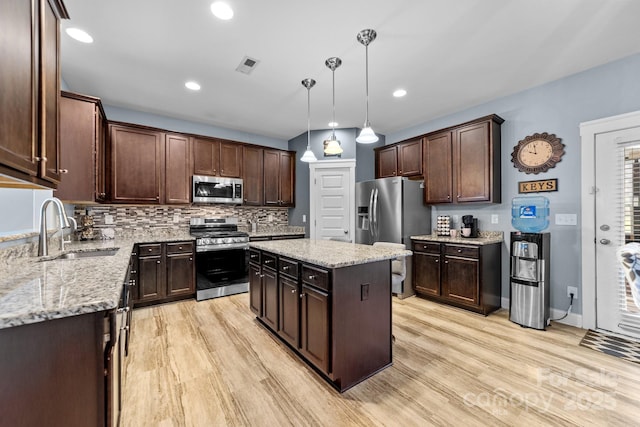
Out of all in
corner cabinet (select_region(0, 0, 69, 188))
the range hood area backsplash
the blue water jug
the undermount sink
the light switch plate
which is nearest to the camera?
corner cabinet (select_region(0, 0, 69, 188))

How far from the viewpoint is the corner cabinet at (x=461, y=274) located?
325 centimetres

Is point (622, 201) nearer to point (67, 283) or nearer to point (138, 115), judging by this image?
point (67, 283)

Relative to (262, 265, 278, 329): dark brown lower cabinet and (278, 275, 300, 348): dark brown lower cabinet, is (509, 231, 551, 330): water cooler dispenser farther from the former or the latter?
(262, 265, 278, 329): dark brown lower cabinet

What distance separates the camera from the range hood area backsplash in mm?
3717

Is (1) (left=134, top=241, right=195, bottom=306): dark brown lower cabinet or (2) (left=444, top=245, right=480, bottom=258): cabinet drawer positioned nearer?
(2) (left=444, top=245, right=480, bottom=258): cabinet drawer

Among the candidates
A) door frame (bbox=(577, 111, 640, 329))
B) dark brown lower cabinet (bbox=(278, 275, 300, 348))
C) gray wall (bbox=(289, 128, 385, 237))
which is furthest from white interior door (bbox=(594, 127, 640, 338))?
dark brown lower cabinet (bbox=(278, 275, 300, 348))

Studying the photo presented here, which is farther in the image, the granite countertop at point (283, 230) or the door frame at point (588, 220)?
the granite countertop at point (283, 230)

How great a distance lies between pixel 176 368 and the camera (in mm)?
2166

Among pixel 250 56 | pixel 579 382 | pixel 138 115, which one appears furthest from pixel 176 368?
pixel 138 115

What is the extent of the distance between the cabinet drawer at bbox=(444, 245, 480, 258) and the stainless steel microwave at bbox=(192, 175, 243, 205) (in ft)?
10.9

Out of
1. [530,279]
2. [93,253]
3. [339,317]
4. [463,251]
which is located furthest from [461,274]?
[93,253]

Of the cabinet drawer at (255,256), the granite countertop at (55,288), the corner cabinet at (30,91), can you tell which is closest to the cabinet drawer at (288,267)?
the cabinet drawer at (255,256)

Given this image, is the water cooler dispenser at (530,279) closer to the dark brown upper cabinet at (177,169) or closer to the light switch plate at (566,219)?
the light switch plate at (566,219)

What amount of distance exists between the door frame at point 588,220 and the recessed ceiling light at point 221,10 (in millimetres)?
3699
